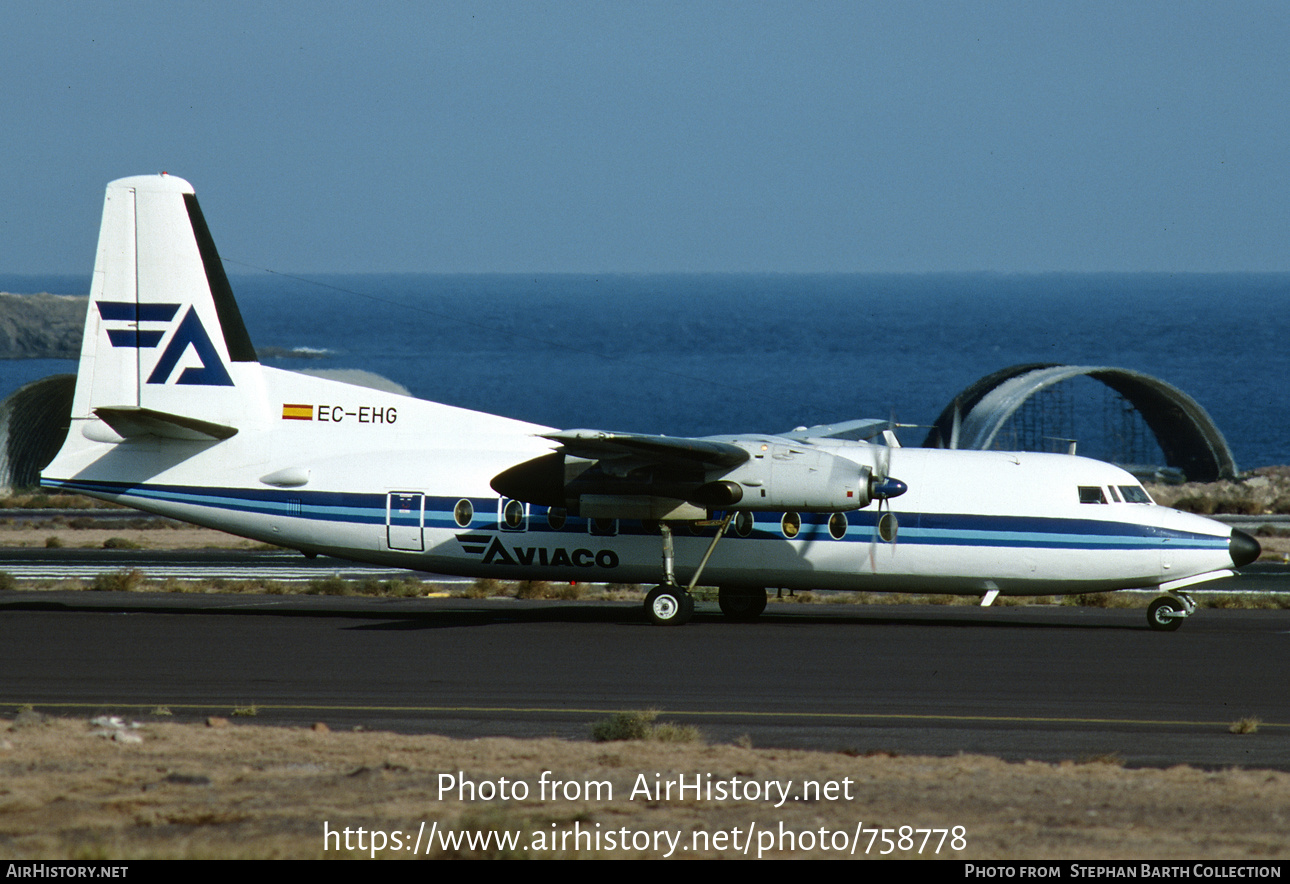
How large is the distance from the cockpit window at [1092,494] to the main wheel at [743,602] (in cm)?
590

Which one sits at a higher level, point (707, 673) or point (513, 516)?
point (513, 516)

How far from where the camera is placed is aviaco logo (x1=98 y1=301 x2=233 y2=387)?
24594 millimetres

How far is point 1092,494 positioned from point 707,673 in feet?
28.9

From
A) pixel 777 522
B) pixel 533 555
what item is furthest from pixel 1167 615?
pixel 533 555

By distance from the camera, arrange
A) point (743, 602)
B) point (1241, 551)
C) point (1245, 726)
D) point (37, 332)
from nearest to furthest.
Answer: point (1245, 726), point (1241, 551), point (743, 602), point (37, 332)

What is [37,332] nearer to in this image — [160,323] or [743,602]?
[160,323]

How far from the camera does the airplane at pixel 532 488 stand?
22.8 m

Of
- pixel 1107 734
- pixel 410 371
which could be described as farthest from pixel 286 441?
pixel 410 371

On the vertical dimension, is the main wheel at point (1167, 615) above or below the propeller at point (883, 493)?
below

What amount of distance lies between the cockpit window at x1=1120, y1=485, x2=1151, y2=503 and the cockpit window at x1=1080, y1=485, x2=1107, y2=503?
0.43m

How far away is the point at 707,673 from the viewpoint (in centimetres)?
1827

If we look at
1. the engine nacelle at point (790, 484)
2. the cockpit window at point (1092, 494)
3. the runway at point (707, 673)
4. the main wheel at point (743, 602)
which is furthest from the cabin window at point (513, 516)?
the cockpit window at point (1092, 494)

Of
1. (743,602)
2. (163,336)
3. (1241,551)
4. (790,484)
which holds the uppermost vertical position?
(163,336)

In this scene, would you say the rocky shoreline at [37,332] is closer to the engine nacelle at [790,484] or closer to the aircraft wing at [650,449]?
the aircraft wing at [650,449]
